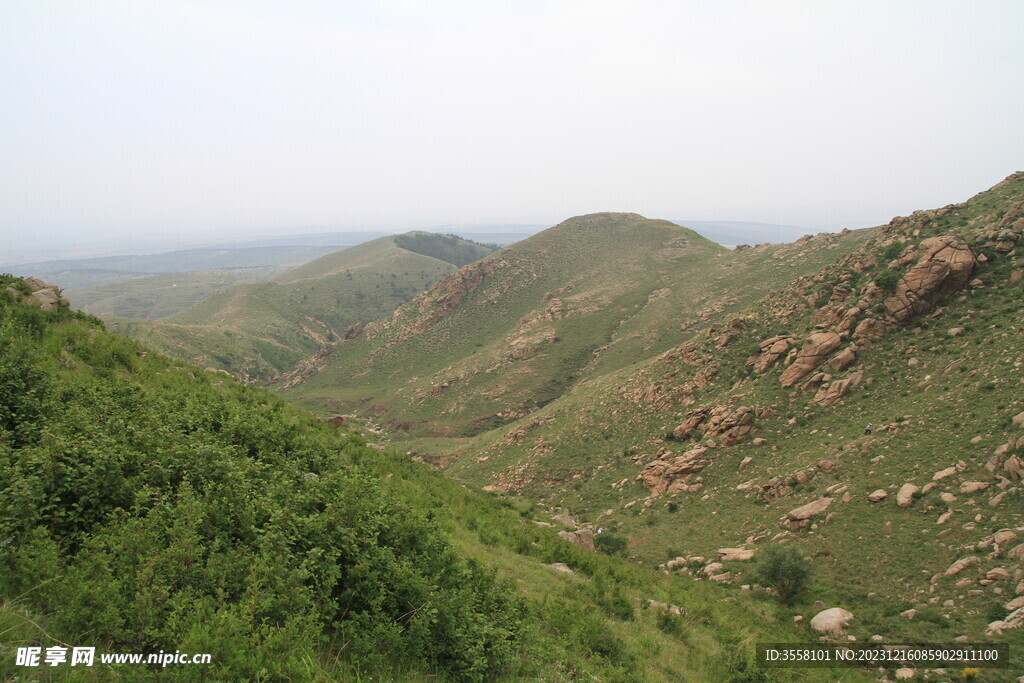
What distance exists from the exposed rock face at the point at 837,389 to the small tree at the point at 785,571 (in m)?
10.4

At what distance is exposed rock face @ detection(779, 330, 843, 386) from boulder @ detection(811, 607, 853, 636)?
1379 centimetres

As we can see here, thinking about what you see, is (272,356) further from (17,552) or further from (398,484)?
(17,552)

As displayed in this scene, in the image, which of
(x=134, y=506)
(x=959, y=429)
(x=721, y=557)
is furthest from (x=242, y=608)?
(x=959, y=429)

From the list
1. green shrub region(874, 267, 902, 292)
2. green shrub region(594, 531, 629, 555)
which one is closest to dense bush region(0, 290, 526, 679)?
green shrub region(594, 531, 629, 555)

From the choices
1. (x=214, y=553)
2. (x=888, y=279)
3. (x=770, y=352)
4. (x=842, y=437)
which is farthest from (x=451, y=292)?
(x=214, y=553)

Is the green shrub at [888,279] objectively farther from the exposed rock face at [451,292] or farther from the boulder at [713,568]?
the exposed rock face at [451,292]

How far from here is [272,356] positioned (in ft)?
329

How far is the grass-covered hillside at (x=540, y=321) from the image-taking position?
4831 centimetres

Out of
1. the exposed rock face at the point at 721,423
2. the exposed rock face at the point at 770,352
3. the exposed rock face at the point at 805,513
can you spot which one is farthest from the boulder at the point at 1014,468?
the exposed rock face at the point at 770,352

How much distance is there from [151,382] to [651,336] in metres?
43.1

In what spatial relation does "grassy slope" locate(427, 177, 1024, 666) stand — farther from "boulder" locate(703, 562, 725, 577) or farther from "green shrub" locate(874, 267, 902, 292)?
"green shrub" locate(874, 267, 902, 292)

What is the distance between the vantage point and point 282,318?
122625 millimetres

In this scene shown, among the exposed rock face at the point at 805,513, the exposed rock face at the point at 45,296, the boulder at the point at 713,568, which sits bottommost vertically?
the boulder at the point at 713,568

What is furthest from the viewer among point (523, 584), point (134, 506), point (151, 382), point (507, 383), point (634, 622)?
point (507, 383)
